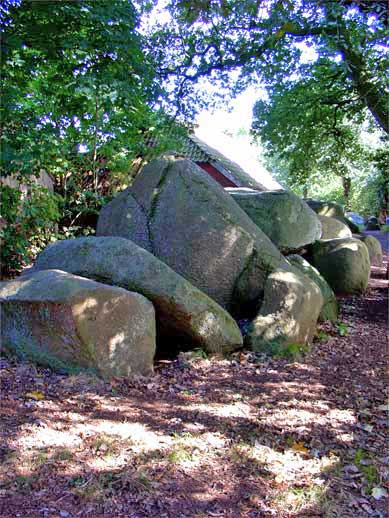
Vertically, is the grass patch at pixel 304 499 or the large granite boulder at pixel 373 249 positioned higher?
the large granite boulder at pixel 373 249

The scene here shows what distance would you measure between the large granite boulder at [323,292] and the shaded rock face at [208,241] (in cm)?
87

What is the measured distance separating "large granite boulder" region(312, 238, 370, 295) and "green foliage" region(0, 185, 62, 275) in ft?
16.2

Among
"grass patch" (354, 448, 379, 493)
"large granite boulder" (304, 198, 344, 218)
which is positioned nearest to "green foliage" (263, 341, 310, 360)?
"grass patch" (354, 448, 379, 493)

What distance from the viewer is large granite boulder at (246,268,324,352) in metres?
6.10

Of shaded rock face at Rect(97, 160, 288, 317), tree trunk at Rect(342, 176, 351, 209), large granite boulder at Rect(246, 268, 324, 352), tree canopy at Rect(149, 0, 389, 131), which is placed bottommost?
large granite boulder at Rect(246, 268, 324, 352)

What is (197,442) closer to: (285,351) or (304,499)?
(304,499)

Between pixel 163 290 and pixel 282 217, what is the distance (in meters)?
3.93

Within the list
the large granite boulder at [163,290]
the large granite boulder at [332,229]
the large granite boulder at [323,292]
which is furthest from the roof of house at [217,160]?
the large granite boulder at [163,290]

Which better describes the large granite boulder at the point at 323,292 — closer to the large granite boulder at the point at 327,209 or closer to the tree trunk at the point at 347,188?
the large granite boulder at the point at 327,209

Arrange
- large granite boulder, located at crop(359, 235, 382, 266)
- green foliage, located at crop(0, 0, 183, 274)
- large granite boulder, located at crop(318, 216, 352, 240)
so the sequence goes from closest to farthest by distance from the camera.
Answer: green foliage, located at crop(0, 0, 183, 274) → large granite boulder, located at crop(318, 216, 352, 240) → large granite boulder, located at crop(359, 235, 382, 266)

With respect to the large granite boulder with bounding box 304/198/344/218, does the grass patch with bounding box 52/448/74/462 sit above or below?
below

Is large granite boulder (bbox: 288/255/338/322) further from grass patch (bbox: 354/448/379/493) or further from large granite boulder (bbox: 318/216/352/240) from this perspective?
grass patch (bbox: 354/448/379/493)

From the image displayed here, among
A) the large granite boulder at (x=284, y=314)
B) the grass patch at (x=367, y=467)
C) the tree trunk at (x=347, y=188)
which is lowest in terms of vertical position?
the grass patch at (x=367, y=467)

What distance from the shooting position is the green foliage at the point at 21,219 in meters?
7.77
